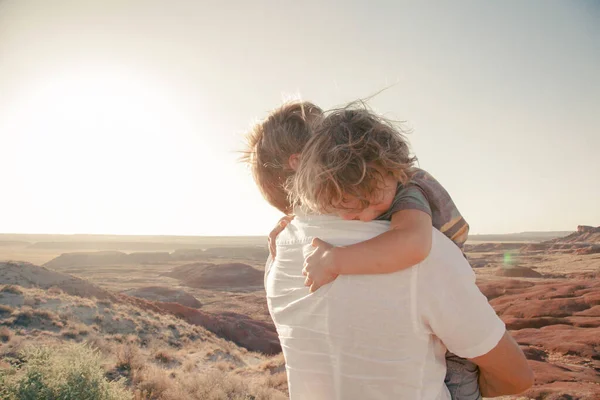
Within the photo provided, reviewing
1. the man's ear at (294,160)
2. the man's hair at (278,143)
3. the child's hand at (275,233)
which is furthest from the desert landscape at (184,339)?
the man's ear at (294,160)

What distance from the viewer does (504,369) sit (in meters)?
1.18

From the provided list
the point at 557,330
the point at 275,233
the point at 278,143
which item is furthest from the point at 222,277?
the point at 278,143

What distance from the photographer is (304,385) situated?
1254mm

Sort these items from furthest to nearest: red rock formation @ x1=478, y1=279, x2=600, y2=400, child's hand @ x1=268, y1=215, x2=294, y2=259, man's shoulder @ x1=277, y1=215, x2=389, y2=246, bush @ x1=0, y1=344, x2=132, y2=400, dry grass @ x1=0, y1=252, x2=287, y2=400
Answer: red rock formation @ x1=478, y1=279, x2=600, y2=400 → dry grass @ x1=0, y1=252, x2=287, y2=400 → bush @ x1=0, y1=344, x2=132, y2=400 → child's hand @ x1=268, y1=215, x2=294, y2=259 → man's shoulder @ x1=277, y1=215, x2=389, y2=246

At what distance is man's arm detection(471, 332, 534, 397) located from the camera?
1.13 m

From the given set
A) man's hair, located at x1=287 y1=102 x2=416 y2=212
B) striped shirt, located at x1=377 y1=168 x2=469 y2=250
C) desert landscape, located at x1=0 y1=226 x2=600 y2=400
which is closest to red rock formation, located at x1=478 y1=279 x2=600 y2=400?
desert landscape, located at x1=0 y1=226 x2=600 y2=400

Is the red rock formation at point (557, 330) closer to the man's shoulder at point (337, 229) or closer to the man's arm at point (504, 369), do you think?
the man's arm at point (504, 369)

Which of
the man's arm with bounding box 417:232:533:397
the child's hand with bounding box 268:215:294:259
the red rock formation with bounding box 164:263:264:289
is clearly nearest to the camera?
the man's arm with bounding box 417:232:533:397

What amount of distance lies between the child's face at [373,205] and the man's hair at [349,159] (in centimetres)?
2

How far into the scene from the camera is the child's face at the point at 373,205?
119 centimetres

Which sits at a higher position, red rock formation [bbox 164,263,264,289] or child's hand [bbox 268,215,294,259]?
child's hand [bbox 268,215,294,259]

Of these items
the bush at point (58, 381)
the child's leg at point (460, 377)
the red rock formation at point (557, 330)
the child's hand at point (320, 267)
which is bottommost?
the red rock formation at point (557, 330)

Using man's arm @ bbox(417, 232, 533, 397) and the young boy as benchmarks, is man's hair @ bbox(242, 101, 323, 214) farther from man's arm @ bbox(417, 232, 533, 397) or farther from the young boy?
man's arm @ bbox(417, 232, 533, 397)

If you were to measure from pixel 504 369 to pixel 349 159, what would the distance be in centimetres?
72
